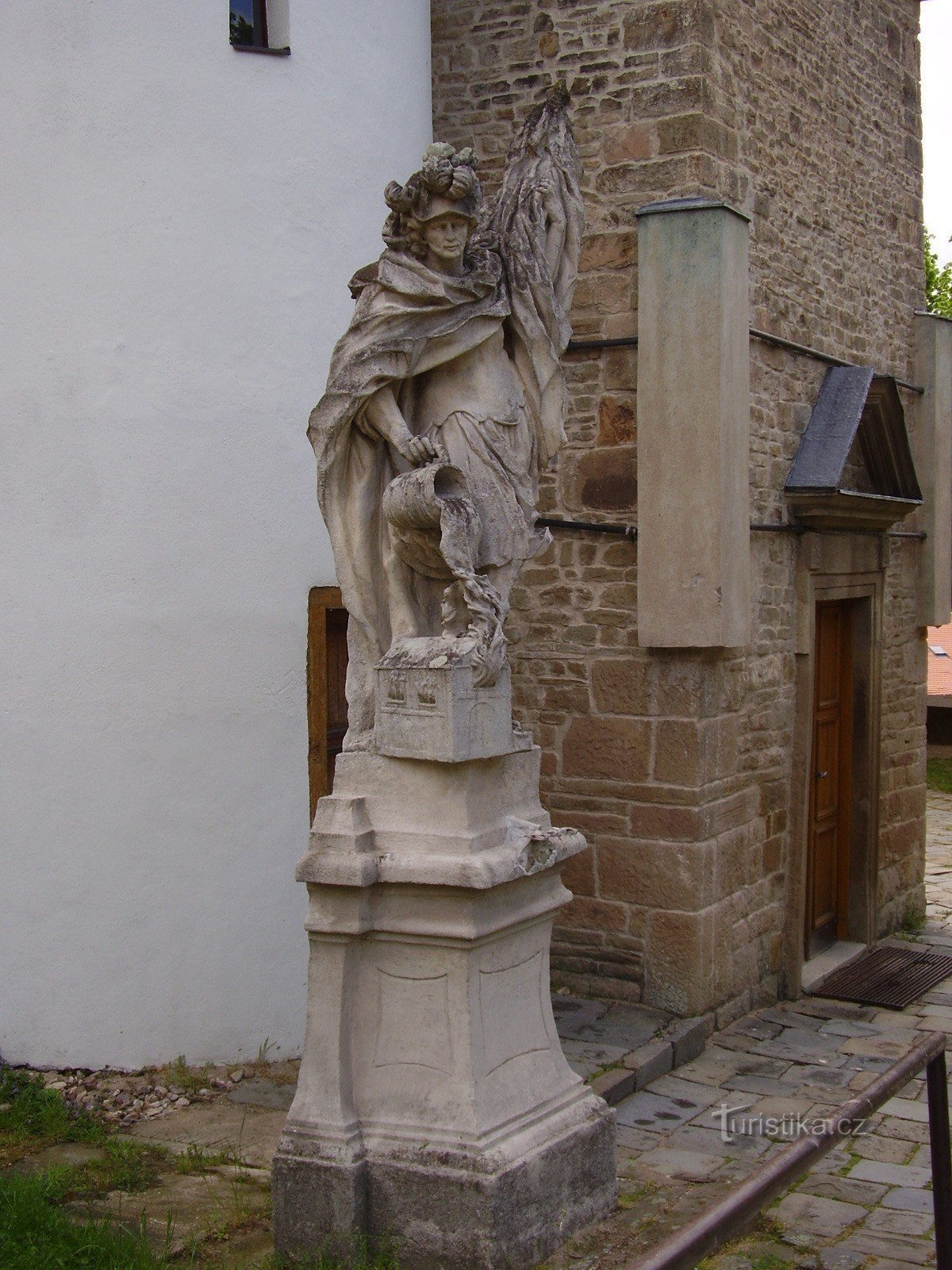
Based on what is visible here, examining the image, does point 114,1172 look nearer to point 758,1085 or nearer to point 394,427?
point 394,427

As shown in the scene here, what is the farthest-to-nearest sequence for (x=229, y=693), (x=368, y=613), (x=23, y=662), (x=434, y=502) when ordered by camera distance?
1. (x=229, y=693)
2. (x=23, y=662)
3. (x=368, y=613)
4. (x=434, y=502)

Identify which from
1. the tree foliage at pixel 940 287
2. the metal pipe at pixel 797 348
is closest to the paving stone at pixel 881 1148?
the metal pipe at pixel 797 348

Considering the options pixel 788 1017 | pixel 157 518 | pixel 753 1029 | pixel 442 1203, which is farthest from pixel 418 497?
pixel 788 1017

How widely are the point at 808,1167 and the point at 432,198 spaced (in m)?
2.86

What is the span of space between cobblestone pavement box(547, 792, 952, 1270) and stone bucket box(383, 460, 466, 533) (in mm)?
2197

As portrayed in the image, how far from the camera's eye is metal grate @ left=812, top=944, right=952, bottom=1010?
8328 mm

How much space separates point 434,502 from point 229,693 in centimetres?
259

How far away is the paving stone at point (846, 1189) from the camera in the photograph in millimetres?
5242

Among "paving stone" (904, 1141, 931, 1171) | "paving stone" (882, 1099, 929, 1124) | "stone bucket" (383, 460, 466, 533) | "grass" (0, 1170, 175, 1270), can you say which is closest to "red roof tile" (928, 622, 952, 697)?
"paving stone" (882, 1099, 929, 1124)

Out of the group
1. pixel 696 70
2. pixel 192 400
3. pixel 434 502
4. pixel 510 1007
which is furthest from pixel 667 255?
pixel 510 1007

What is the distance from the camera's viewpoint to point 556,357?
184 inches

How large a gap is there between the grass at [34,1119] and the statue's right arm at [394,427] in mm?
2952

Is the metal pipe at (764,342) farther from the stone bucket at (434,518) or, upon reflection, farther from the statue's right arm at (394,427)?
the stone bucket at (434,518)

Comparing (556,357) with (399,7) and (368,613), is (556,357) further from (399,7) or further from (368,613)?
(399,7)
